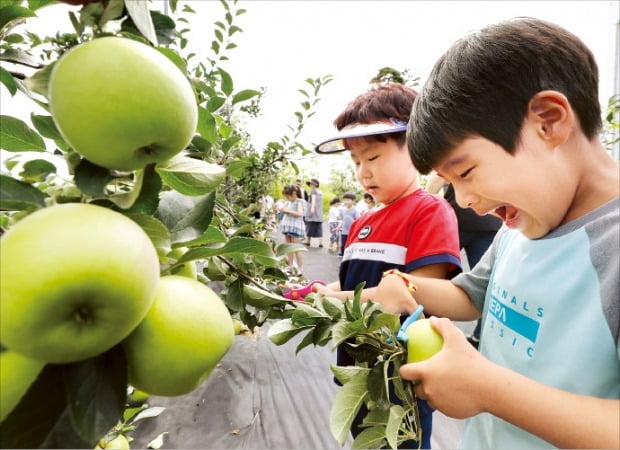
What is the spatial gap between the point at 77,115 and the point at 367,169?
949 millimetres

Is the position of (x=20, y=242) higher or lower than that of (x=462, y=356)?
higher

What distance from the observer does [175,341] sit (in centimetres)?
27

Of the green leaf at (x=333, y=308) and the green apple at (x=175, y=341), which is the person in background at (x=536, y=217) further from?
the green apple at (x=175, y=341)

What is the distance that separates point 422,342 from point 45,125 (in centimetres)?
59

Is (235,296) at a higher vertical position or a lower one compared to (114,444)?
higher

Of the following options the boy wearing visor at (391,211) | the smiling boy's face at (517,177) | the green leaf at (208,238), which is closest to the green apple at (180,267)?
the green leaf at (208,238)

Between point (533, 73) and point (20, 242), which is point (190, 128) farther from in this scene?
point (533, 73)

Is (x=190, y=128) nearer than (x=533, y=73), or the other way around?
(x=190, y=128)

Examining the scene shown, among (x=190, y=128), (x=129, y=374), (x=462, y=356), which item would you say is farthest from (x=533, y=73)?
(x=129, y=374)

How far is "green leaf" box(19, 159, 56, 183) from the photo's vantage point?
331 mm

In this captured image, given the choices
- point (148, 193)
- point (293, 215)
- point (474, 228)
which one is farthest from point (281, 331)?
point (293, 215)

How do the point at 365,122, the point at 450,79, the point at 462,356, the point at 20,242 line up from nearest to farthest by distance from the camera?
1. the point at 20,242
2. the point at 462,356
3. the point at 450,79
4. the point at 365,122

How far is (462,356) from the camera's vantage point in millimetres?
543

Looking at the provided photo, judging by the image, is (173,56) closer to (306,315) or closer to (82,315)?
(82,315)
